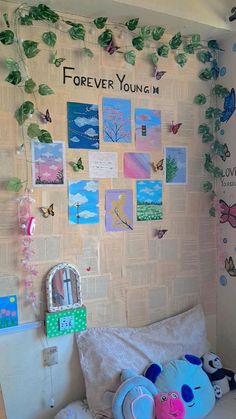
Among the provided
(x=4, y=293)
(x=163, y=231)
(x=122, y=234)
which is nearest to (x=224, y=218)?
(x=163, y=231)

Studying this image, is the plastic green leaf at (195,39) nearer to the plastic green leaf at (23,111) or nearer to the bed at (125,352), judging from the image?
the plastic green leaf at (23,111)

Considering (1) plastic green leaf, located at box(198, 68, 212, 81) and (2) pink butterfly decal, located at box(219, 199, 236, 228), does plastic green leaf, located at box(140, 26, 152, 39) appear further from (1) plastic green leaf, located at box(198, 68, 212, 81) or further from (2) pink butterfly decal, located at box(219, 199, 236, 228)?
(2) pink butterfly decal, located at box(219, 199, 236, 228)

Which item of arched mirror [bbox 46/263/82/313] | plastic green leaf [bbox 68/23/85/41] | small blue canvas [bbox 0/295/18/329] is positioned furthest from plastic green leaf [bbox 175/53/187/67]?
small blue canvas [bbox 0/295/18/329]

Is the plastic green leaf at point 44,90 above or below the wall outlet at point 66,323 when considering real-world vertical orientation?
above

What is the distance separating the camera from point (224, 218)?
7.37ft

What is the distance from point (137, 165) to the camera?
6.66 feet

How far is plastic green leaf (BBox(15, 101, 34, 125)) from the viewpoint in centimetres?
169

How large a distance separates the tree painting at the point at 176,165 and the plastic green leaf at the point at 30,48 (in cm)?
86

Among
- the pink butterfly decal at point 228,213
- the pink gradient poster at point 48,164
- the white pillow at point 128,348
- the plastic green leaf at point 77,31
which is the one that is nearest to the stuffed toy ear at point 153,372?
the white pillow at point 128,348

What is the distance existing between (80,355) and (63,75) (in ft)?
4.52

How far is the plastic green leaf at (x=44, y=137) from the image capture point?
5.72 ft

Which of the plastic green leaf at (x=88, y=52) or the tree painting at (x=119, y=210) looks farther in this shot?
the tree painting at (x=119, y=210)


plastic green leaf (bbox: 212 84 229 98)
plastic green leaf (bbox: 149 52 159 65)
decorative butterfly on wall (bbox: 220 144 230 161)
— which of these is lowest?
decorative butterfly on wall (bbox: 220 144 230 161)

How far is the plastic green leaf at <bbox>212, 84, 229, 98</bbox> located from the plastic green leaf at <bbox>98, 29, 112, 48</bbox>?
2.37 ft
